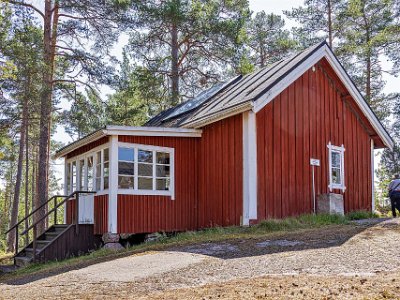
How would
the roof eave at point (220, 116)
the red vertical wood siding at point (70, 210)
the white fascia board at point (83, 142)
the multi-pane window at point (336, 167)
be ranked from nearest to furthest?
the roof eave at point (220, 116) → the white fascia board at point (83, 142) → the multi-pane window at point (336, 167) → the red vertical wood siding at point (70, 210)

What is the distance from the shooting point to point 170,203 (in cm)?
1414

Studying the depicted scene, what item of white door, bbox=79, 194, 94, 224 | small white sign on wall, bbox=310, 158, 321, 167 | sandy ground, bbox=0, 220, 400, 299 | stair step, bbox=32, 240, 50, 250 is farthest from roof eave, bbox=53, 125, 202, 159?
sandy ground, bbox=0, 220, 400, 299

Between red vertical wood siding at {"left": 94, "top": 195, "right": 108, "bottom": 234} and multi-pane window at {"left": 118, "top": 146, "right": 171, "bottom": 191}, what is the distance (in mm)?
746

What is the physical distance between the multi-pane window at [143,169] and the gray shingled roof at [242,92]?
4.96 feet

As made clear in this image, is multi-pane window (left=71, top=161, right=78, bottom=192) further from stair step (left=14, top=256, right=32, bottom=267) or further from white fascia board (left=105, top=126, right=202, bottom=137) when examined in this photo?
white fascia board (left=105, top=126, right=202, bottom=137)

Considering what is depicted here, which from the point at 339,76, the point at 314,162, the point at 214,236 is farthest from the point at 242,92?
the point at 214,236

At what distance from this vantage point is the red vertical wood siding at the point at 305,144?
1312cm

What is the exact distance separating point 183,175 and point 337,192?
4839 millimetres

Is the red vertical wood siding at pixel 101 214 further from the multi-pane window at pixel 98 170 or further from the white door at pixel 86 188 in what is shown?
the multi-pane window at pixel 98 170

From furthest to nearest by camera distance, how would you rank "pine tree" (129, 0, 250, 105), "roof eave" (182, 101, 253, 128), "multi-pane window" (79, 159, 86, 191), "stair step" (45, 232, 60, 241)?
"pine tree" (129, 0, 250, 105) < "multi-pane window" (79, 159, 86, 191) < "stair step" (45, 232, 60, 241) < "roof eave" (182, 101, 253, 128)

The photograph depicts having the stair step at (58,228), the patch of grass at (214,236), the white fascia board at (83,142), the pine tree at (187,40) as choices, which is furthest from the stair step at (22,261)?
the pine tree at (187,40)

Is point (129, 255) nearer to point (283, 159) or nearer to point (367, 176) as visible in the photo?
point (283, 159)

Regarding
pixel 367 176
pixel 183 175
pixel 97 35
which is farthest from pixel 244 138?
pixel 97 35

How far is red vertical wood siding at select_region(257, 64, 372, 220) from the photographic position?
1312cm
